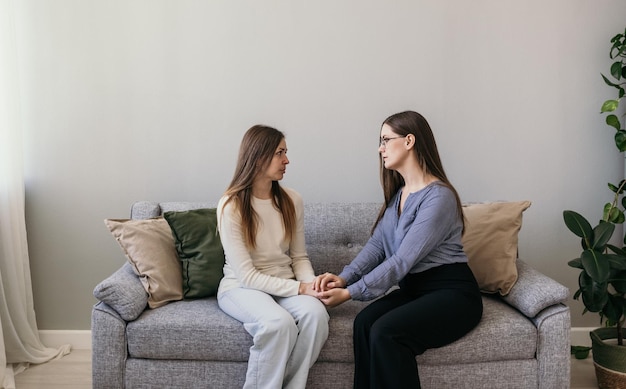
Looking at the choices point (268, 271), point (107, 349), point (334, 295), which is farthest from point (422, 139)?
point (107, 349)

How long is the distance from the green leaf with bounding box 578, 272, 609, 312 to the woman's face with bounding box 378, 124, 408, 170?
42.1 inches

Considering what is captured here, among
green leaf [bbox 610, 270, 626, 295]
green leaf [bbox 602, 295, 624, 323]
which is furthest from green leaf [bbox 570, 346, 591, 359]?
green leaf [bbox 610, 270, 626, 295]

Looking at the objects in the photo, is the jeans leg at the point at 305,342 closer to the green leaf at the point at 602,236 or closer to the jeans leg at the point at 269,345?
the jeans leg at the point at 269,345

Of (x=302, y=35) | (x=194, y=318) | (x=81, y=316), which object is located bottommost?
(x=81, y=316)

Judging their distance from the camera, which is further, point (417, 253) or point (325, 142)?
point (325, 142)

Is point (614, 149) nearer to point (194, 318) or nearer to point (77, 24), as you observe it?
point (194, 318)

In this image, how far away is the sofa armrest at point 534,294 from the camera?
2467mm

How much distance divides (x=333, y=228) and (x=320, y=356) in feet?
2.29

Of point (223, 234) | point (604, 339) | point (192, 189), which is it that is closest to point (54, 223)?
point (192, 189)

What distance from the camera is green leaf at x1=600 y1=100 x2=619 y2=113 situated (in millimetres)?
3080

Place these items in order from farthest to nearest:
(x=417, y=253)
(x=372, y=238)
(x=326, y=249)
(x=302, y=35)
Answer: (x=302, y=35)
(x=326, y=249)
(x=372, y=238)
(x=417, y=253)

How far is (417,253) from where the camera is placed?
238 cm

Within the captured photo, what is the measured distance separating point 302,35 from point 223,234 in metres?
1.22

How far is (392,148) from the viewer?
8.36ft
